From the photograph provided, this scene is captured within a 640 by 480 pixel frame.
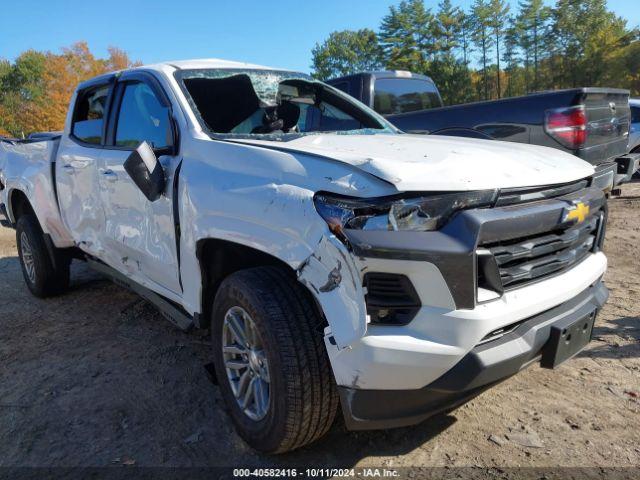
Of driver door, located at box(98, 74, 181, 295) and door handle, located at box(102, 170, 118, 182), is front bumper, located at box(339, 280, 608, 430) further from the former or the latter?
door handle, located at box(102, 170, 118, 182)

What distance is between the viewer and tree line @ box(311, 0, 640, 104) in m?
42.6

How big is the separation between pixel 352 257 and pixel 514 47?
60628 millimetres

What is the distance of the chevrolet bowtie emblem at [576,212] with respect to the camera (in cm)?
220

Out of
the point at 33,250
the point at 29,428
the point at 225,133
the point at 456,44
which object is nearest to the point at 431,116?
the point at 225,133

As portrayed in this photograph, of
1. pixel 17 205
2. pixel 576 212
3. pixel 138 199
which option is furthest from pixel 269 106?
pixel 17 205

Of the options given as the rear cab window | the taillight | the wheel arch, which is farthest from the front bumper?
the rear cab window

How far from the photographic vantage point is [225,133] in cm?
281

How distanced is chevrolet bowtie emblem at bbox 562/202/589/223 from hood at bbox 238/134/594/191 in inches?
5.1

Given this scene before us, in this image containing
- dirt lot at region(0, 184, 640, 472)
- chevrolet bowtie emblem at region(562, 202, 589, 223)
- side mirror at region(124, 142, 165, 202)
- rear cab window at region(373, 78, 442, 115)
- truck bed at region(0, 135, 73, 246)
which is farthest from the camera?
rear cab window at region(373, 78, 442, 115)

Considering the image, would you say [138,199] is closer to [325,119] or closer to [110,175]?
[110,175]

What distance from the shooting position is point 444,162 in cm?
209

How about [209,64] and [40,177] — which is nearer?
[209,64]

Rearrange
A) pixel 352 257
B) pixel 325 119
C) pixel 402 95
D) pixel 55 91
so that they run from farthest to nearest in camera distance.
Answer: pixel 55 91, pixel 402 95, pixel 325 119, pixel 352 257

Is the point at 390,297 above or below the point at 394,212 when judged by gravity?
below
